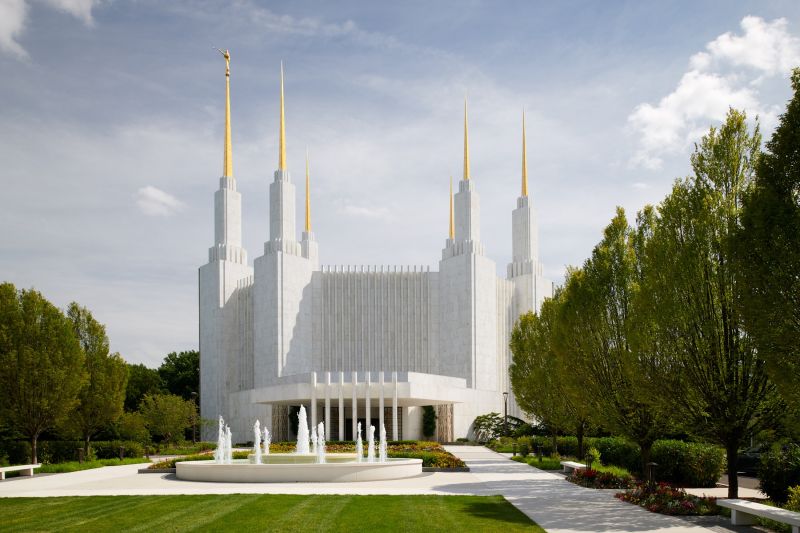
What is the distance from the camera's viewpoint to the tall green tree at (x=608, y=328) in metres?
20.0

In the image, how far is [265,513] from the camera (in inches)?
581

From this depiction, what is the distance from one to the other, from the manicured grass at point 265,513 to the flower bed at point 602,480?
386 centimetres

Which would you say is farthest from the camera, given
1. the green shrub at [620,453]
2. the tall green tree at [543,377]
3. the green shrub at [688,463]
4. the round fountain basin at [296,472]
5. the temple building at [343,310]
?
the temple building at [343,310]

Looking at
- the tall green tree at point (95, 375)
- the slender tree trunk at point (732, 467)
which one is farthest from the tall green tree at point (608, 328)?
the tall green tree at point (95, 375)

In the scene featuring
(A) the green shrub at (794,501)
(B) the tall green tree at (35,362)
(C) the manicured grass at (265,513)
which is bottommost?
(C) the manicured grass at (265,513)

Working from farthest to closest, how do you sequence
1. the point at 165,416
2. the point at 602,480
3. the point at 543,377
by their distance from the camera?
the point at 165,416
the point at 543,377
the point at 602,480

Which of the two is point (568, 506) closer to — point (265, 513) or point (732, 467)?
point (732, 467)

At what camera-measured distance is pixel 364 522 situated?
44.4ft

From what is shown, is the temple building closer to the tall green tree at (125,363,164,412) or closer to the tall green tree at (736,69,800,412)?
the tall green tree at (125,363,164,412)

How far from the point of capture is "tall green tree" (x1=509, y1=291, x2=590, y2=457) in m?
29.3

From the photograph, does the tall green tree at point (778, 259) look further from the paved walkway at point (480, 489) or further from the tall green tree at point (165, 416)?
the tall green tree at point (165, 416)

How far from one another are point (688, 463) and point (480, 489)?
534cm

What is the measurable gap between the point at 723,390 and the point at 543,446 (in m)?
19.7

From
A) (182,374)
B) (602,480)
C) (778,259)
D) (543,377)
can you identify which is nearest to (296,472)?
(602,480)
